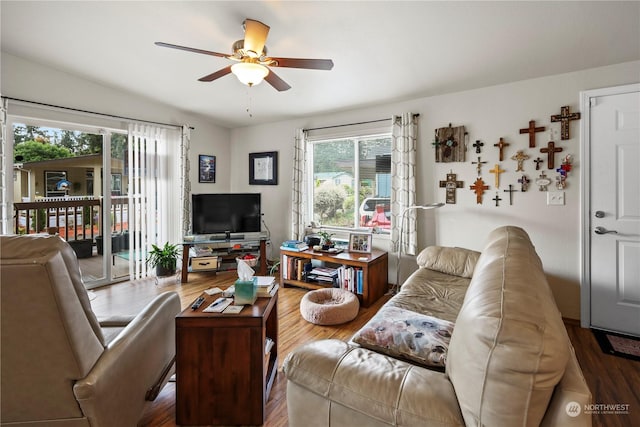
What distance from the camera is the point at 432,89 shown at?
3.13m

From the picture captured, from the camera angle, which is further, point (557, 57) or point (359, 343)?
point (557, 57)

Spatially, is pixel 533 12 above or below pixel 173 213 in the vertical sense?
above

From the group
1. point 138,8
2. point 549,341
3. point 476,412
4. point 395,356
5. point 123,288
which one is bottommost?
point 123,288

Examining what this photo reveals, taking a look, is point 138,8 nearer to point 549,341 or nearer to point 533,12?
point 533,12

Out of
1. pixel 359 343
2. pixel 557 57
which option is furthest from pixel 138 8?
pixel 557 57

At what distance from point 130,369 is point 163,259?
3.00 metres

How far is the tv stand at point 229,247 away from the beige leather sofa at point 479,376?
9.96ft

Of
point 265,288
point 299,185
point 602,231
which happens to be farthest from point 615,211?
point 299,185

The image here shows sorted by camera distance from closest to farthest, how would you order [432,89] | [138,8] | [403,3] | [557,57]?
[403,3], [138,8], [557,57], [432,89]

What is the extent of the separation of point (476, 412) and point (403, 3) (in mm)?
2212

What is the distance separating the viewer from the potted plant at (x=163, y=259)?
3.94 meters

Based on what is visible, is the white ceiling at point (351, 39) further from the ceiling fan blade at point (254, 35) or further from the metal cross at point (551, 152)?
the metal cross at point (551, 152)

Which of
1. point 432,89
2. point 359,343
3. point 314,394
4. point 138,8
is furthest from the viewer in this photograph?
point 432,89
